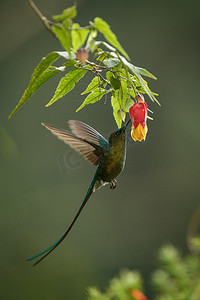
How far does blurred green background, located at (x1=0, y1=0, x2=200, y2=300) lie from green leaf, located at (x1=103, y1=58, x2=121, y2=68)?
11.2 ft

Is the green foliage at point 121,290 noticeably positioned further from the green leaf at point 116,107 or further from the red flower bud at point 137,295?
the green leaf at point 116,107

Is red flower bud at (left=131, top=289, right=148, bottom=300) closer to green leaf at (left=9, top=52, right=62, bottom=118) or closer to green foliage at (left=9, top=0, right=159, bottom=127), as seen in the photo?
green foliage at (left=9, top=0, right=159, bottom=127)

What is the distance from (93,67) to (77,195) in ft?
12.4

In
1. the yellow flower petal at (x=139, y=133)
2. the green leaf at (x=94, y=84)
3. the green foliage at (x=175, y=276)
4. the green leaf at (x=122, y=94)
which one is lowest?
the green foliage at (x=175, y=276)

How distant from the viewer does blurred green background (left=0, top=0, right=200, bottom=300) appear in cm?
432

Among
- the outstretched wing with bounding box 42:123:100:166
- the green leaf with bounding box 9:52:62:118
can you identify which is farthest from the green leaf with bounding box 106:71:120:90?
the outstretched wing with bounding box 42:123:100:166

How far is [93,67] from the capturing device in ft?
2.79

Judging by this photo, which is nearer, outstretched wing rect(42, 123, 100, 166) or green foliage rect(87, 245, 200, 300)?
outstretched wing rect(42, 123, 100, 166)

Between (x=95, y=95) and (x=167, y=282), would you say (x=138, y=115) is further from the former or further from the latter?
(x=167, y=282)

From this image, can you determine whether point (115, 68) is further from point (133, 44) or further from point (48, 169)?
point (133, 44)

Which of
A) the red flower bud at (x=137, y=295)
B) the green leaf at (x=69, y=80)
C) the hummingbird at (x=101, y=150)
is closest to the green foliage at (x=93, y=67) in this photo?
the green leaf at (x=69, y=80)

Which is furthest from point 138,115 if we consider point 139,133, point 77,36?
point 77,36

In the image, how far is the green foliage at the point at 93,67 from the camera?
0.67m

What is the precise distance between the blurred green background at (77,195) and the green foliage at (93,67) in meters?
3.33
